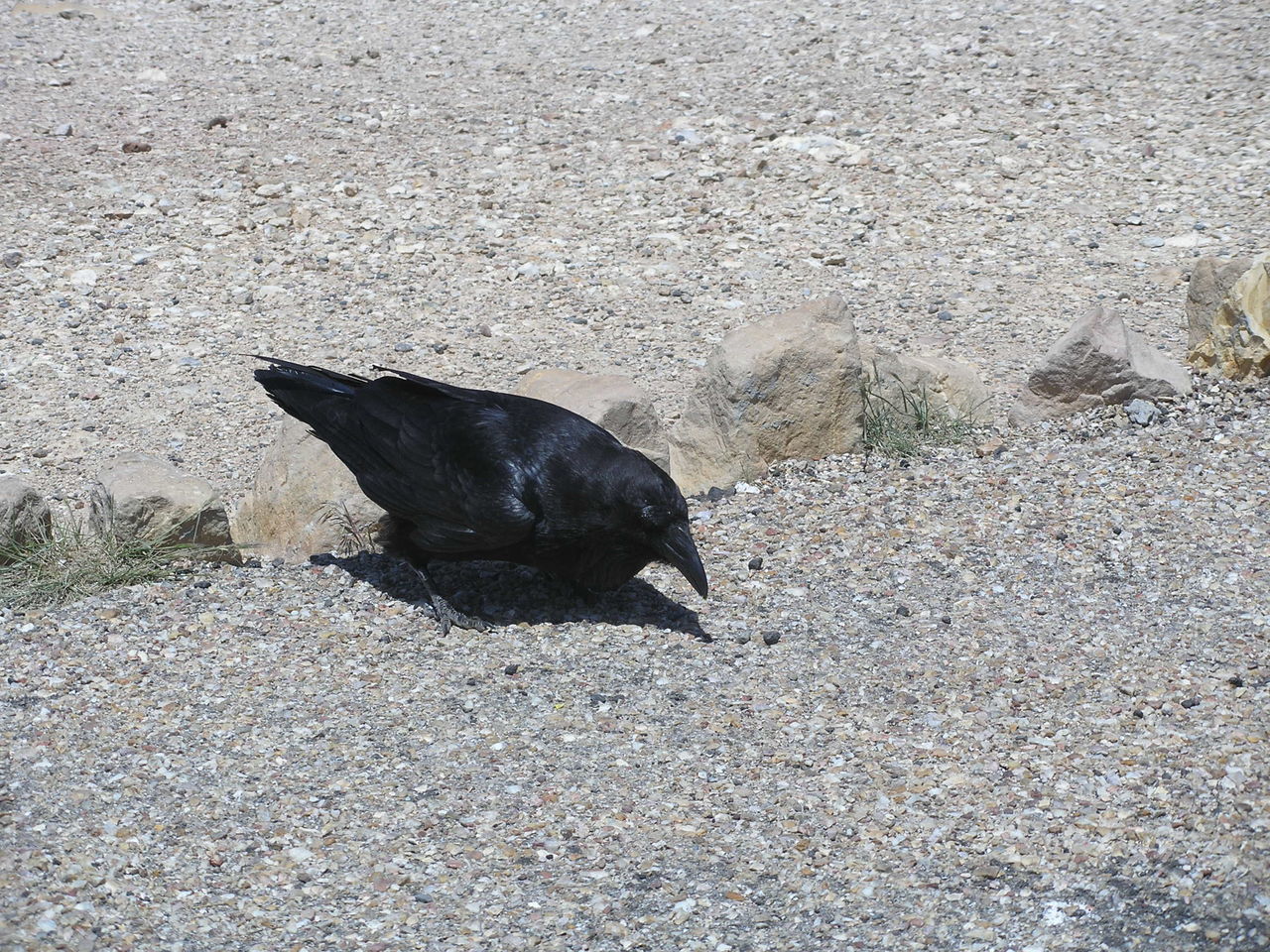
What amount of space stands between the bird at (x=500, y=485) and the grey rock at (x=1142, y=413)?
7.38 feet

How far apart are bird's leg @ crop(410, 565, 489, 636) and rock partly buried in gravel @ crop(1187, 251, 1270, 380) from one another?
357 cm

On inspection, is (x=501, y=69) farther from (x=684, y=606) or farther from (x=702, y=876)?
(x=702, y=876)

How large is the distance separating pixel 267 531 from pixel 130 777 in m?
1.83

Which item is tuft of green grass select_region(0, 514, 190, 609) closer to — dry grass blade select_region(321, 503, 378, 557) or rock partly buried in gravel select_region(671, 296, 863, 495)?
dry grass blade select_region(321, 503, 378, 557)

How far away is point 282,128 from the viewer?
9938 mm

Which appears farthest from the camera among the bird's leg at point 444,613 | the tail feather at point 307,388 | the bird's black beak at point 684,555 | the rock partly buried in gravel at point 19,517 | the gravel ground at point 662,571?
the tail feather at point 307,388

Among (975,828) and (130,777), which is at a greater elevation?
(975,828)

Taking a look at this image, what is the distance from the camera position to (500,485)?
4613 mm

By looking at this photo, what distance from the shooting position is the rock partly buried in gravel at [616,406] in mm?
5590

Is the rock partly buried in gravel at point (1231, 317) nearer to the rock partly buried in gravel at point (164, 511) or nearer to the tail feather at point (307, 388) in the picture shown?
the tail feather at point (307, 388)

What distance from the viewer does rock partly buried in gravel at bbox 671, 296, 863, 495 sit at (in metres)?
5.75

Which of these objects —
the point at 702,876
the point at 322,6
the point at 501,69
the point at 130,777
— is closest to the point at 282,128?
the point at 501,69

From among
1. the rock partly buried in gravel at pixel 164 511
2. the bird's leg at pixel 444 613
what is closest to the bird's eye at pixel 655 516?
the bird's leg at pixel 444 613

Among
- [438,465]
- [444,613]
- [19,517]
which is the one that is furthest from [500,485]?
[19,517]
